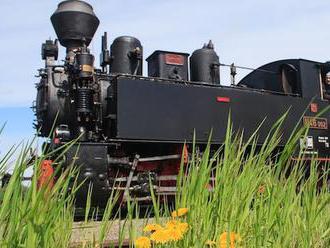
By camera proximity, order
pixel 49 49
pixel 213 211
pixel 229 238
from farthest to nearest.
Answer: pixel 49 49 → pixel 213 211 → pixel 229 238

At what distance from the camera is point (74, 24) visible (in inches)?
344

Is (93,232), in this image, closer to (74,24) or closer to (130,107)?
(130,107)

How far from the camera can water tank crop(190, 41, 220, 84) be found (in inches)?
388

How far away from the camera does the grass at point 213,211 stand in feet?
5.38

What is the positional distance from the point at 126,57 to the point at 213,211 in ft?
23.7

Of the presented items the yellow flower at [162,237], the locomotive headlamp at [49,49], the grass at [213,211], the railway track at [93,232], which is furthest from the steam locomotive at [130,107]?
the yellow flower at [162,237]

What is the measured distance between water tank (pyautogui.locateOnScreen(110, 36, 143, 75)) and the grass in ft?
21.6

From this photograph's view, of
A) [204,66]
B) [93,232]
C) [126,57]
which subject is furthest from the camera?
[204,66]

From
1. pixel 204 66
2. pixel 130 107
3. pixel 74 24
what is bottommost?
pixel 130 107

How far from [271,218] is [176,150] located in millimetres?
6225

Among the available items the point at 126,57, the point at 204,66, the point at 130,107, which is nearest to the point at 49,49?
the point at 126,57

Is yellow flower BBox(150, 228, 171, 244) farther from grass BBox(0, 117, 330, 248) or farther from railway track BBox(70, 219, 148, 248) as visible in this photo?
railway track BBox(70, 219, 148, 248)

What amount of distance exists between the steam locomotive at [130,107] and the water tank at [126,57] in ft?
0.07

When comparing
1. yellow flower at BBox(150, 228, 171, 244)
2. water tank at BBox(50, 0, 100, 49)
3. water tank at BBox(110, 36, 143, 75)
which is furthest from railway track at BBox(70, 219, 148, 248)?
water tank at BBox(50, 0, 100, 49)
